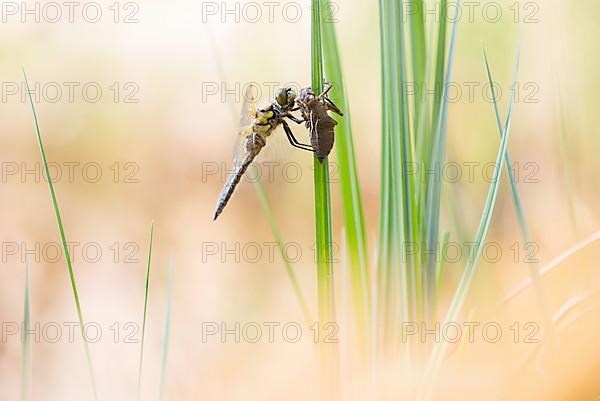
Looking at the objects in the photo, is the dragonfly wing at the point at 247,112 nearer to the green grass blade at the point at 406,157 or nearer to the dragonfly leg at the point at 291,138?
the dragonfly leg at the point at 291,138

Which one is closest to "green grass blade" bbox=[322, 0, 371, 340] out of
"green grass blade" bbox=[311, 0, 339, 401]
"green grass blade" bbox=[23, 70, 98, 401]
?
"green grass blade" bbox=[311, 0, 339, 401]

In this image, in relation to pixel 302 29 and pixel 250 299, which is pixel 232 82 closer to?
A: pixel 302 29

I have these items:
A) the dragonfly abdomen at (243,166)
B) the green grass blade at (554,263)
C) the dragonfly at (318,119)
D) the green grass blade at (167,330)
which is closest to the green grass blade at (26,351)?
the green grass blade at (167,330)

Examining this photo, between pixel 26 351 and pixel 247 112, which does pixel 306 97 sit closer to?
pixel 247 112

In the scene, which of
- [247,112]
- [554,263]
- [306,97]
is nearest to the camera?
[306,97]

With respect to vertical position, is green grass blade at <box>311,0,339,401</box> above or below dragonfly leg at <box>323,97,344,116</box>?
below

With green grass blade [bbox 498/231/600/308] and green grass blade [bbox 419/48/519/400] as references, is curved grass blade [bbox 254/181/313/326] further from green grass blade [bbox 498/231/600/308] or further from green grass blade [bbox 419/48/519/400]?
green grass blade [bbox 498/231/600/308]

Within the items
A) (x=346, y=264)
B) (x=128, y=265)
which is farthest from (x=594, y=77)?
(x=128, y=265)

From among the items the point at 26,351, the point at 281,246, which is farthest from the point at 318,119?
the point at 26,351
